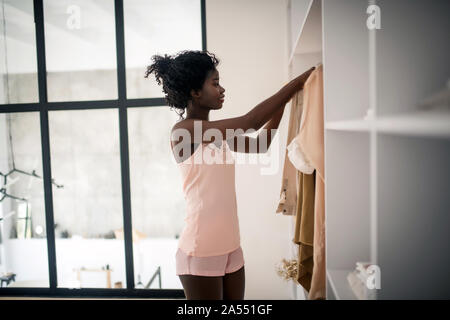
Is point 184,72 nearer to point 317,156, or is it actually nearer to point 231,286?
point 317,156

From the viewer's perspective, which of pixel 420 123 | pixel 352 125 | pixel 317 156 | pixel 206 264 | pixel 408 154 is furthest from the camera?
pixel 206 264

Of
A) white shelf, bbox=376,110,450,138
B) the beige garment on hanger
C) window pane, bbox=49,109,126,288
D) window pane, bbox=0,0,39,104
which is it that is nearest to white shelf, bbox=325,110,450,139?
white shelf, bbox=376,110,450,138

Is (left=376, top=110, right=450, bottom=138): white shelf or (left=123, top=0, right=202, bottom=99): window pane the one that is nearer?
(left=376, top=110, right=450, bottom=138): white shelf

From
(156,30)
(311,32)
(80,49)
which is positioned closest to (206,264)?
(311,32)

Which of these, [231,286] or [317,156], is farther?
[231,286]

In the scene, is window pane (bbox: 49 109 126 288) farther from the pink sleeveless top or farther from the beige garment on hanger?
the beige garment on hanger

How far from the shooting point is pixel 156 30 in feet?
7.14

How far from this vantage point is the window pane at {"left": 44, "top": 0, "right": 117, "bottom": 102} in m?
2.18

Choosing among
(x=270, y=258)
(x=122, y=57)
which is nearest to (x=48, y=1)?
(x=122, y=57)

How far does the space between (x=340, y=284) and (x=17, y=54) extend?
2.79 meters

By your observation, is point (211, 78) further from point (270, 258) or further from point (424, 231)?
point (270, 258)

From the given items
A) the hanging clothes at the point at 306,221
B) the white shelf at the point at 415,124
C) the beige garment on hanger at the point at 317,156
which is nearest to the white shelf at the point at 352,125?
the white shelf at the point at 415,124

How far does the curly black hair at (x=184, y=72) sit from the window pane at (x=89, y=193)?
1.28 m
